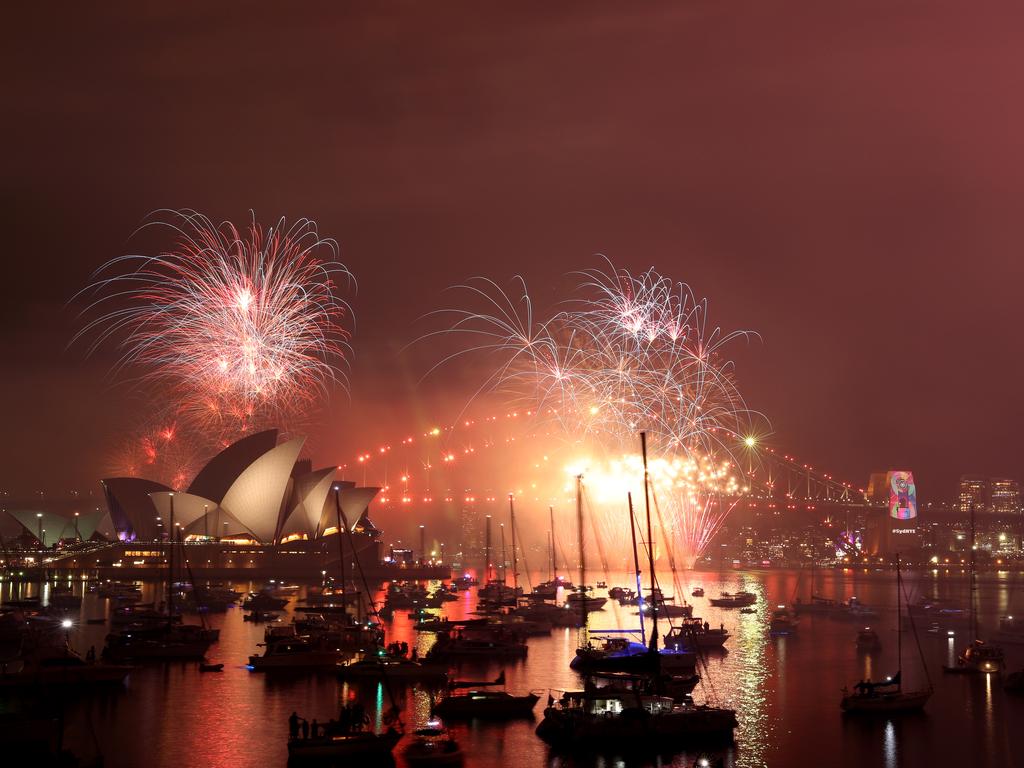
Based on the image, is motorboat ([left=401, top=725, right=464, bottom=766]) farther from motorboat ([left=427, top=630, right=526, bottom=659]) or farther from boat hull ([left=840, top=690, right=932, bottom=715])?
motorboat ([left=427, top=630, right=526, bottom=659])

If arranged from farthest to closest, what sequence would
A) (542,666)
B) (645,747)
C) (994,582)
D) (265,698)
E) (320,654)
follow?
(994,582) < (542,666) < (320,654) < (265,698) < (645,747)

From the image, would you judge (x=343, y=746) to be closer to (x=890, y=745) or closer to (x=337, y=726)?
(x=337, y=726)

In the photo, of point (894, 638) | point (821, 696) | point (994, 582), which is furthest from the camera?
point (994, 582)

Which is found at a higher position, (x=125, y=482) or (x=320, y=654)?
(x=125, y=482)

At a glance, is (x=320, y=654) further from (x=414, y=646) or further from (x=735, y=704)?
(x=735, y=704)

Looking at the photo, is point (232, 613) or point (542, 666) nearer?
point (542, 666)

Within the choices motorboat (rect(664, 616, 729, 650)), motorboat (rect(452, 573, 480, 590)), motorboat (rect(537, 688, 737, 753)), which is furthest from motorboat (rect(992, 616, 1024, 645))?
motorboat (rect(452, 573, 480, 590))

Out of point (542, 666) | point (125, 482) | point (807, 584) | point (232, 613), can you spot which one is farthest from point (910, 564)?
point (542, 666)
